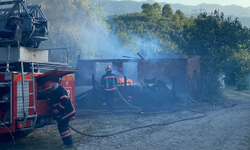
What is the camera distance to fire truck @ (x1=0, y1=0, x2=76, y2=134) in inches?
251

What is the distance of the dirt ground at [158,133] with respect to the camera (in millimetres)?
7125

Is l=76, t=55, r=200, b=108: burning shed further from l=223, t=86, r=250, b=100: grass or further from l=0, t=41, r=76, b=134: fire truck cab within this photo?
l=0, t=41, r=76, b=134: fire truck cab

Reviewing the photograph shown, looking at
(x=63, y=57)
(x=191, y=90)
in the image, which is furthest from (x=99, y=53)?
(x=191, y=90)

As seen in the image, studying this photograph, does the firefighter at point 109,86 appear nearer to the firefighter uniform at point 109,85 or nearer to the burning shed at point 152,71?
the firefighter uniform at point 109,85

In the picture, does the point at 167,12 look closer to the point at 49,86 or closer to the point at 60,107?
the point at 49,86

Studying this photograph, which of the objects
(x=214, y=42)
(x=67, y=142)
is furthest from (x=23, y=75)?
(x=214, y=42)

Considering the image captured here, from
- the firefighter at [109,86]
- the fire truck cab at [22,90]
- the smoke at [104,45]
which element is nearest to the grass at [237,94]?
the smoke at [104,45]

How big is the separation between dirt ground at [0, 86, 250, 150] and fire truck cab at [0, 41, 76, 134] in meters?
0.90

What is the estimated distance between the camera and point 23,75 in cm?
653

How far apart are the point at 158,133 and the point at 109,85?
158 inches

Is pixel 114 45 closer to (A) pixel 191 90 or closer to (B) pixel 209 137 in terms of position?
(A) pixel 191 90

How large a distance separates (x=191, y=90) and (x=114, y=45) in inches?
319

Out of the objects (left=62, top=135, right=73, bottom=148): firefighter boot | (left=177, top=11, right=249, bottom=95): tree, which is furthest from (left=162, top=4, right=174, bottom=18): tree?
(left=62, top=135, right=73, bottom=148): firefighter boot

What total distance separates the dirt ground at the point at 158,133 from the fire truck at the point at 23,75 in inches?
38.7
